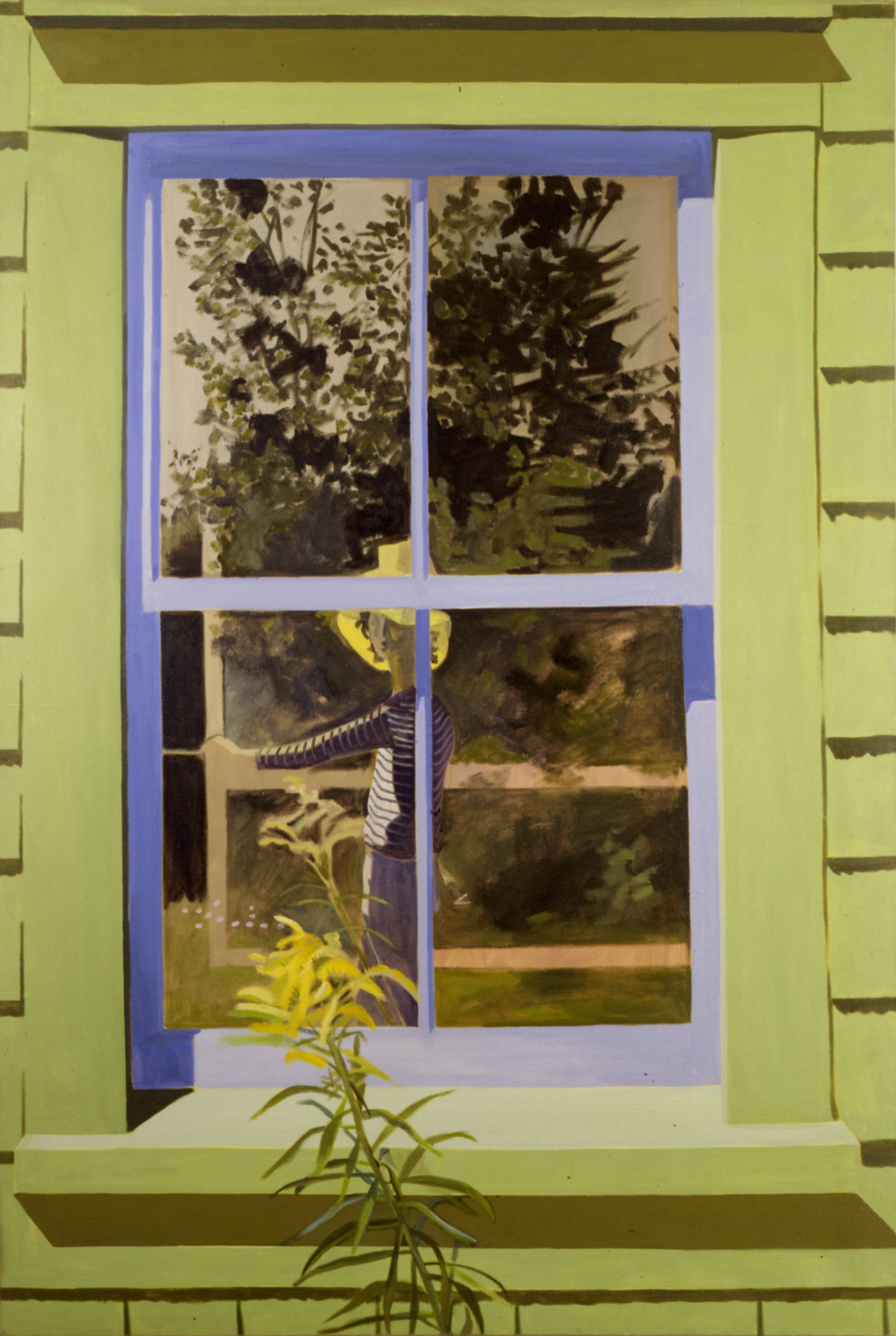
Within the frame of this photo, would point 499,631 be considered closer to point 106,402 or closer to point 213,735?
point 213,735

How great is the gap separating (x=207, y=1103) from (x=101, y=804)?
0.48 metres

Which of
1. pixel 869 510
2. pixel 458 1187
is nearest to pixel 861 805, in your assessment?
pixel 869 510

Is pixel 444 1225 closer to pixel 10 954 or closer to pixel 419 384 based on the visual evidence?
pixel 10 954

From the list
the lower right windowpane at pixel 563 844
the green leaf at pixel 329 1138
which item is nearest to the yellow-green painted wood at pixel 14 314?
the lower right windowpane at pixel 563 844

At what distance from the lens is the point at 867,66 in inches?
53.4

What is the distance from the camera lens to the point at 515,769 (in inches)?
54.1

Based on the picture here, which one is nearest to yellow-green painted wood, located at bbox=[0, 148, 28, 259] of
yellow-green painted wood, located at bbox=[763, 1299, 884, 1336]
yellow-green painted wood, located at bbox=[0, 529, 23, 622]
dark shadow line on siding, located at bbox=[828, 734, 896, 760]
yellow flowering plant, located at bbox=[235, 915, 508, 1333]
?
yellow-green painted wood, located at bbox=[0, 529, 23, 622]

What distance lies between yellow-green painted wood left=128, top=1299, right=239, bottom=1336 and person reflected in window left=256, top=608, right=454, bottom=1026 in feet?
1.64

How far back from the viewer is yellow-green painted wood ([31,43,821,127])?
1358 millimetres

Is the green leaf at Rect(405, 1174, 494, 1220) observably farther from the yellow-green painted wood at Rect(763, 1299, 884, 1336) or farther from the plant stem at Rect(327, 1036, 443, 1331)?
the yellow-green painted wood at Rect(763, 1299, 884, 1336)

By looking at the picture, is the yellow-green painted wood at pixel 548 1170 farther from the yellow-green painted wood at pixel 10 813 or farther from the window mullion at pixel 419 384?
the window mullion at pixel 419 384

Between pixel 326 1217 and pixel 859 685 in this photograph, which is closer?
pixel 326 1217

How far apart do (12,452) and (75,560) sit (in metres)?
0.19

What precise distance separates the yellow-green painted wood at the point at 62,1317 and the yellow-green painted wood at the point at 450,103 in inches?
69.4
